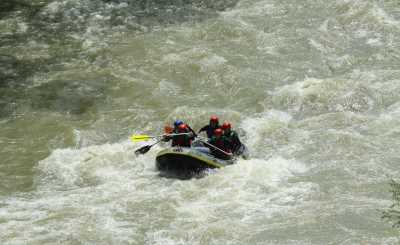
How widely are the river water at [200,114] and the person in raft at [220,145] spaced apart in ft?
1.34

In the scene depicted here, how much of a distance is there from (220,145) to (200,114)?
210 centimetres

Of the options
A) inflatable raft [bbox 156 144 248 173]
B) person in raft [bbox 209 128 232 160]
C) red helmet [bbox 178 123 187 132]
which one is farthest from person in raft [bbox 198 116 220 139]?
inflatable raft [bbox 156 144 248 173]

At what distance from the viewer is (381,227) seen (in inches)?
406

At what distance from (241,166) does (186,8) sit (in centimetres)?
921

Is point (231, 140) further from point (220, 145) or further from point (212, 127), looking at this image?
point (212, 127)

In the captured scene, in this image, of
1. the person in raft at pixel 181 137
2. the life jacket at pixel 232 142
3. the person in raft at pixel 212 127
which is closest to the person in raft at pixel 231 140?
the life jacket at pixel 232 142

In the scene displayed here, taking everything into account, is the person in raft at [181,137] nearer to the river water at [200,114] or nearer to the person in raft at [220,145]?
the person in raft at [220,145]

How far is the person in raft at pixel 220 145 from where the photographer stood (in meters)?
12.9

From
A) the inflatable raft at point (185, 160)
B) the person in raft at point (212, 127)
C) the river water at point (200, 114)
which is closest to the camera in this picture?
the river water at point (200, 114)

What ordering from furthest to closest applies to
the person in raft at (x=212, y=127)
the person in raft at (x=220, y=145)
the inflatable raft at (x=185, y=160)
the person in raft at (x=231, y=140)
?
the person in raft at (x=212, y=127), the person in raft at (x=231, y=140), the person in raft at (x=220, y=145), the inflatable raft at (x=185, y=160)

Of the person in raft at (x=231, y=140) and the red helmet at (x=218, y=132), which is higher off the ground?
the red helmet at (x=218, y=132)

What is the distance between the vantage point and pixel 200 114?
15.0m

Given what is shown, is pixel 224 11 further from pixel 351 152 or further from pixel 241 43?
pixel 351 152

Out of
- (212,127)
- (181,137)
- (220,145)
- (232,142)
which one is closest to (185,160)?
(181,137)
